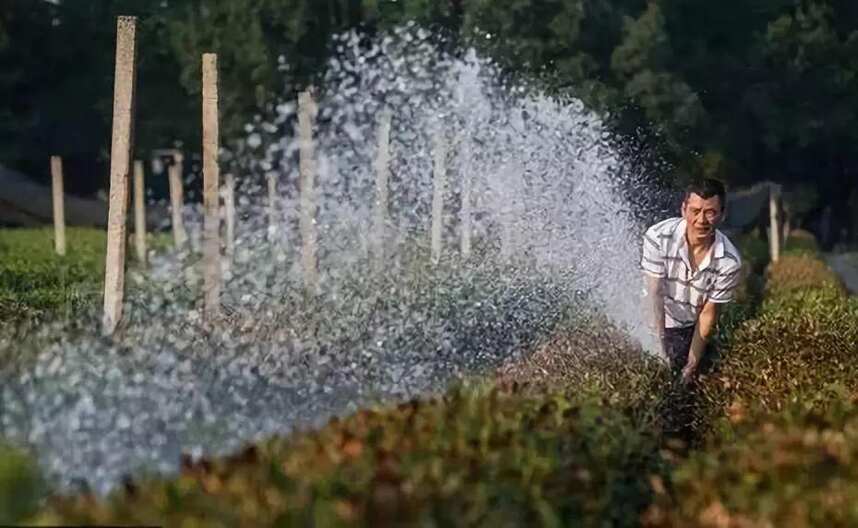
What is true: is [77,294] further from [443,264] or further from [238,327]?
[238,327]

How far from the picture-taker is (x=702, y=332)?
7.77 metres

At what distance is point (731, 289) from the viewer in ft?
25.8

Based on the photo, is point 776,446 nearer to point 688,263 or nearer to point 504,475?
point 504,475

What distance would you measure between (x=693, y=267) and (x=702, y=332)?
1.03 ft

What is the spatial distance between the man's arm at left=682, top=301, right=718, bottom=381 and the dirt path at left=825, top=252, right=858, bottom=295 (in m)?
15.6

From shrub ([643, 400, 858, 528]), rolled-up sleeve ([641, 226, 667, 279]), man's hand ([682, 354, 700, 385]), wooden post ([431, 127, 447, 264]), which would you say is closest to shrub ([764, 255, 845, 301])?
wooden post ([431, 127, 447, 264])

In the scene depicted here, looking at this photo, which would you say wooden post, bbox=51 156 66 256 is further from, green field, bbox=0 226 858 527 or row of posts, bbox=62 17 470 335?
green field, bbox=0 226 858 527

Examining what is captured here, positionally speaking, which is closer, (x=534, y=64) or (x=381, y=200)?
(x=381, y=200)

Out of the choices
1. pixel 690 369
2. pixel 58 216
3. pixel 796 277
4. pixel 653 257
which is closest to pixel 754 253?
pixel 796 277

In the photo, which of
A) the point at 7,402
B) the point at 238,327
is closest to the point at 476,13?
the point at 238,327

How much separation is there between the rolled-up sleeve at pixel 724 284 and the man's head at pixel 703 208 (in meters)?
0.19

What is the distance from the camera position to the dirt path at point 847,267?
2530 centimetres

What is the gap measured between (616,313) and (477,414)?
5.56 metres

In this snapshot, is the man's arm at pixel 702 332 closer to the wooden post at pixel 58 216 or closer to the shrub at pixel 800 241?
the wooden post at pixel 58 216
